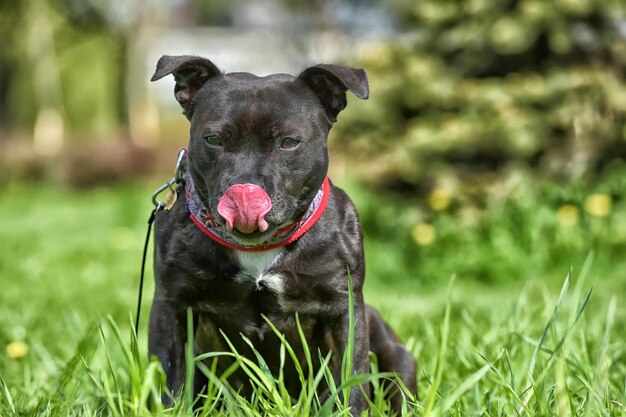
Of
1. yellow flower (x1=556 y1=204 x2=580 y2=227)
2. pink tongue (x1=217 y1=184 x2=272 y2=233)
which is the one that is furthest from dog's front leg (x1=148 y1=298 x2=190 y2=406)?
yellow flower (x1=556 y1=204 x2=580 y2=227)

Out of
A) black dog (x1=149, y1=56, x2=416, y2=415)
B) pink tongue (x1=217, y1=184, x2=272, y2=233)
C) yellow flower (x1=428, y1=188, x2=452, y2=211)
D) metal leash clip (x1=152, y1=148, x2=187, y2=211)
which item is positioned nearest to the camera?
pink tongue (x1=217, y1=184, x2=272, y2=233)

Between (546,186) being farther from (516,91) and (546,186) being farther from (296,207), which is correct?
(296,207)

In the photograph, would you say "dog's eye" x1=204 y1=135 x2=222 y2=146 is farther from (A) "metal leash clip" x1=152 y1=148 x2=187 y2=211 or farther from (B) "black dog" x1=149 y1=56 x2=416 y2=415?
(A) "metal leash clip" x1=152 y1=148 x2=187 y2=211

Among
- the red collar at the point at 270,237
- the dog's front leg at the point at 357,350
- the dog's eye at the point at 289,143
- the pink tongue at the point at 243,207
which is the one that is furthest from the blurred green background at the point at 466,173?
the pink tongue at the point at 243,207

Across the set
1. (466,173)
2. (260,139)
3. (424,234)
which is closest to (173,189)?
(260,139)

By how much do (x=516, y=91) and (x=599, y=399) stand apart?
4916mm

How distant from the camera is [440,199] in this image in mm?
6836

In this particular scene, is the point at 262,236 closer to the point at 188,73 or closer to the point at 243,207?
the point at 243,207

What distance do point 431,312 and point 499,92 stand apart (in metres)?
2.73

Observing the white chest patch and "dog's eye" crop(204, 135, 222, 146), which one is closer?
"dog's eye" crop(204, 135, 222, 146)

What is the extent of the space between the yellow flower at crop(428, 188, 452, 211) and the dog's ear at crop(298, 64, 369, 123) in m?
4.09

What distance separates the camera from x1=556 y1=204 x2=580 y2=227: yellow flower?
247 inches

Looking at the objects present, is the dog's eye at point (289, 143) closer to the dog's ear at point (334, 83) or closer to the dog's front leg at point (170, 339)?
the dog's ear at point (334, 83)

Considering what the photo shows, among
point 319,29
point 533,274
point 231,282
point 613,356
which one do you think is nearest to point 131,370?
point 231,282
